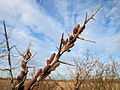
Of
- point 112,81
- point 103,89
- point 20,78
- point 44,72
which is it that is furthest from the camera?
point 112,81

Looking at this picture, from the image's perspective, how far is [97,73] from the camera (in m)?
9.29

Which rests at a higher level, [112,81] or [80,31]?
[80,31]

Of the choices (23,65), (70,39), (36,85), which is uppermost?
(70,39)

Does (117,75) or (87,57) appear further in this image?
(117,75)

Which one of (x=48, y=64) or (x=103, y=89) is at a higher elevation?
(x=48, y=64)

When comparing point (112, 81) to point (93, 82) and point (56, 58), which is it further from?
point (56, 58)

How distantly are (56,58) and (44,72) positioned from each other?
0.13 m

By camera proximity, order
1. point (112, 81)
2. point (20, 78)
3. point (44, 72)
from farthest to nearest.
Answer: point (112, 81)
point (20, 78)
point (44, 72)

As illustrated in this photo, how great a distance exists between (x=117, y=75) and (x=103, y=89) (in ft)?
5.69

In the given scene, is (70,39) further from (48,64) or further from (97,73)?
(97,73)

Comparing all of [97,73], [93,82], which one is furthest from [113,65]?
[93,82]

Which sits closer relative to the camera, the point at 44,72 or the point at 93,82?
the point at 44,72

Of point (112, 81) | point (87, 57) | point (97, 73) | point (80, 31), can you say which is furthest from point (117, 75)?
point (80, 31)

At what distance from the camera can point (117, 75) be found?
952cm
